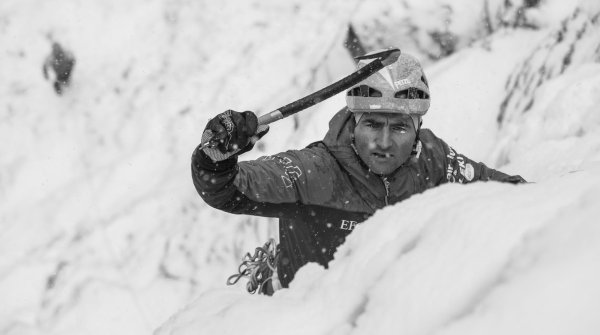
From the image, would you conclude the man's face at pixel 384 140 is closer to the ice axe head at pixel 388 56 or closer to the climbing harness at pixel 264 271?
the ice axe head at pixel 388 56

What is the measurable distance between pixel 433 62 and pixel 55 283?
3634 millimetres

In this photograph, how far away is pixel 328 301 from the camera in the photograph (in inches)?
55.7

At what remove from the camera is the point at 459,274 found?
119cm

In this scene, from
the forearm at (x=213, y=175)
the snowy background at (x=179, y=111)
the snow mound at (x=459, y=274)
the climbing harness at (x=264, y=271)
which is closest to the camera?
Answer: the snow mound at (x=459, y=274)

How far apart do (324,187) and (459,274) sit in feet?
6.76

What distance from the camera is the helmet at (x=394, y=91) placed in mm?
3283

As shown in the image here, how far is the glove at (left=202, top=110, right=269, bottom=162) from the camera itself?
263cm

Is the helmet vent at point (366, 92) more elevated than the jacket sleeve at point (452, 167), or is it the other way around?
the helmet vent at point (366, 92)

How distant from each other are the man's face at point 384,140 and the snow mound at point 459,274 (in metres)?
1.70

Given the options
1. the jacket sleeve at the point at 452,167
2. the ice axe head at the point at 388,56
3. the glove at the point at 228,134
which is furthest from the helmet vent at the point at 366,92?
the glove at the point at 228,134

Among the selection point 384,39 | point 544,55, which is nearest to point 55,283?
point 384,39

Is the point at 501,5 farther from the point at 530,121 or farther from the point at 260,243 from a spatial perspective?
the point at 260,243

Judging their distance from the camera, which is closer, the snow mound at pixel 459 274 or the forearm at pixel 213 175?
the snow mound at pixel 459 274

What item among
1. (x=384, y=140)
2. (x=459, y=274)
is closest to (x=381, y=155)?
(x=384, y=140)
